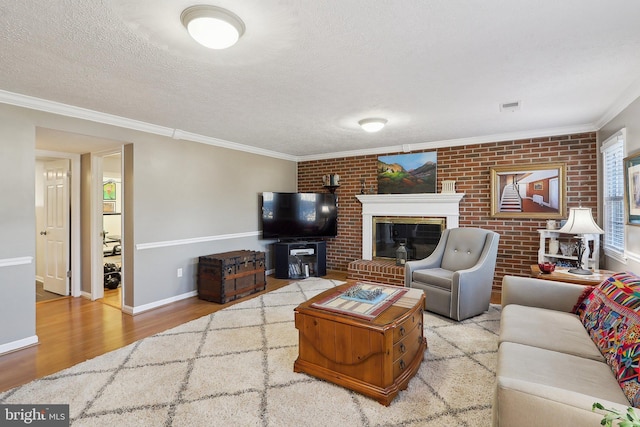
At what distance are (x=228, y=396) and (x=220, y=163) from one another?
11.0 ft

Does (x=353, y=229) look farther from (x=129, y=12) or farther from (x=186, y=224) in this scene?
(x=129, y=12)

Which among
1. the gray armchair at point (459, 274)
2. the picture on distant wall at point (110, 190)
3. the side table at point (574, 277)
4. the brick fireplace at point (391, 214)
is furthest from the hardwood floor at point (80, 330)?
the picture on distant wall at point (110, 190)

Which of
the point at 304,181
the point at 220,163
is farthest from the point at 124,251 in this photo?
the point at 304,181

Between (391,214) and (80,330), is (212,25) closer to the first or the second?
(80,330)

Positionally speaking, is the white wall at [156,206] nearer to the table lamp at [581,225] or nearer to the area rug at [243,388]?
the area rug at [243,388]

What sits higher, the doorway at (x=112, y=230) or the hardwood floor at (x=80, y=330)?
the doorway at (x=112, y=230)

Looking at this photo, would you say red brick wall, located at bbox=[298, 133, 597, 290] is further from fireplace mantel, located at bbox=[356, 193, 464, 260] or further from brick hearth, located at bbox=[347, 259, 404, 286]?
brick hearth, located at bbox=[347, 259, 404, 286]

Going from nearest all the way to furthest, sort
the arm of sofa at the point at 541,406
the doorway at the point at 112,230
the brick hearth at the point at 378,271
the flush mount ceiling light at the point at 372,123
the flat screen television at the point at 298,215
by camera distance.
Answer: the arm of sofa at the point at 541,406 < the flush mount ceiling light at the point at 372,123 < the brick hearth at the point at 378,271 < the doorway at the point at 112,230 < the flat screen television at the point at 298,215

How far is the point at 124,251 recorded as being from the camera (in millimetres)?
3725

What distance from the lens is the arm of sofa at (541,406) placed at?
1064 millimetres

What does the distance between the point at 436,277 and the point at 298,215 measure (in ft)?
8.64

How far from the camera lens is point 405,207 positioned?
5020 mm

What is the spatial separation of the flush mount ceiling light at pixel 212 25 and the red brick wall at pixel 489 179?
12.7 ft

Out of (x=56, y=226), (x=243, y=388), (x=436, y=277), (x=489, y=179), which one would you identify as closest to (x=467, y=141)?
(x=489, y=179)
